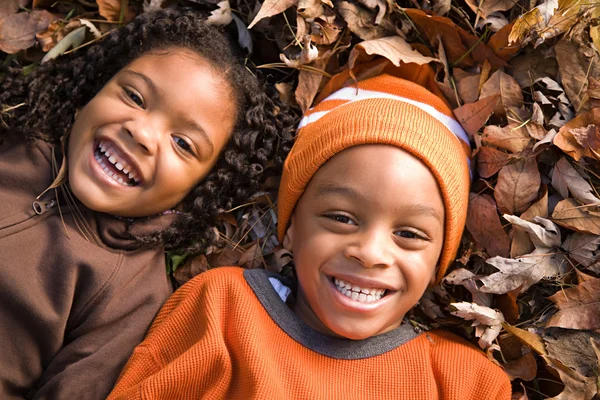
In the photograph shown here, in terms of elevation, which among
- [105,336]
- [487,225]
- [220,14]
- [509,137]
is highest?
[220,14]

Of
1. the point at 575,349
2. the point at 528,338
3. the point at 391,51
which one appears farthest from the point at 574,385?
the point at 391,51

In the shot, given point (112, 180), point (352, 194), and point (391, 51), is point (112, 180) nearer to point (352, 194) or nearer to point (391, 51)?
point (352, 194)

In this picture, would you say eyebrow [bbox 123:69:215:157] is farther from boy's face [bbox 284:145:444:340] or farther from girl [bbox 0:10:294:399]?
boy's face [bbox 284:145:444:340]

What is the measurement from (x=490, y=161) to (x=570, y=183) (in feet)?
1.22

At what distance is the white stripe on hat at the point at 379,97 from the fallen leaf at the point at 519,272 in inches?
24.5

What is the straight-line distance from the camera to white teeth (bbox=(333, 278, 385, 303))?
2734 millimetres

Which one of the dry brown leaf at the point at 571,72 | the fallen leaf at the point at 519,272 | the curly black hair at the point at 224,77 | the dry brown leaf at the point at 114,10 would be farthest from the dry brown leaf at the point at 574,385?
the dry brown leaf at the point at 114,10

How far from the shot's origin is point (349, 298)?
8.95ft

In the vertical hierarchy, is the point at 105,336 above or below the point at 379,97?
below

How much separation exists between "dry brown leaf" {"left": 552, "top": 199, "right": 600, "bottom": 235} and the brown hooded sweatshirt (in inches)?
75.4

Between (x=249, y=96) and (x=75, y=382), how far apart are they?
158 centimetres

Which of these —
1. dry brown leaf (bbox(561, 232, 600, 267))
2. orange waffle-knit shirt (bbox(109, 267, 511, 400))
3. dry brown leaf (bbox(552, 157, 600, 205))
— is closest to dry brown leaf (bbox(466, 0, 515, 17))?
dry brown leaf (bbox(552, 157, 600, 205))

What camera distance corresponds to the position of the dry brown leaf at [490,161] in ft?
9.71

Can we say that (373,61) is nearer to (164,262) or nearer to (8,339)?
(164,262)
